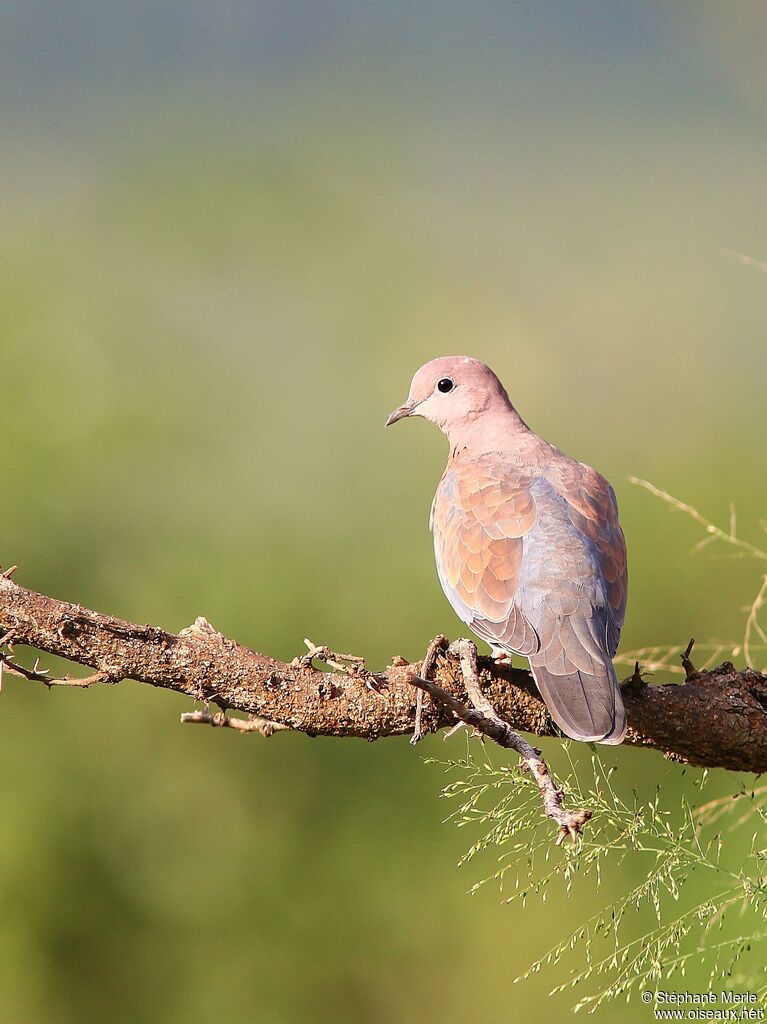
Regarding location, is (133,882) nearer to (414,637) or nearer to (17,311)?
(414,637)

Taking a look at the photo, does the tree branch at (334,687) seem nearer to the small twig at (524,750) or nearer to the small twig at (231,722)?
the small twig at (231,722)

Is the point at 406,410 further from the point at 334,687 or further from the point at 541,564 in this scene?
the point at 334,687

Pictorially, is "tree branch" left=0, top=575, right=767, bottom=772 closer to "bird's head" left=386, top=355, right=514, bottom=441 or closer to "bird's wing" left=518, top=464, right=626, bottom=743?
"bird's wing" left=518, top=464, right=626, bottom=743

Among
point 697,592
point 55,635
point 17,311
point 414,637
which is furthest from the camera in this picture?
point 17,311

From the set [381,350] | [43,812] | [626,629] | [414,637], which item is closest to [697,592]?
[626,629]

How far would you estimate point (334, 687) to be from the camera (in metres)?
1.95

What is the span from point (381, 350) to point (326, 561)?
12.5 feet

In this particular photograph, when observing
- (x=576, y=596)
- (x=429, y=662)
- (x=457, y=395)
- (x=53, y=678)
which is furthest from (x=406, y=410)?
(x=53, y=678)

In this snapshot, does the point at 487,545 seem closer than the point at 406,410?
Yes

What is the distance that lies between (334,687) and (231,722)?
21 cm

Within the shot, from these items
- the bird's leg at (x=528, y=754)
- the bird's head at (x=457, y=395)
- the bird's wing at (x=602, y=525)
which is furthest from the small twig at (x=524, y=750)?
the bird's head at (x=457, y=395)

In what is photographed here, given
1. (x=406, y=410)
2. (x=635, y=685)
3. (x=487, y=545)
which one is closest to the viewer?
(x=635, y=685)

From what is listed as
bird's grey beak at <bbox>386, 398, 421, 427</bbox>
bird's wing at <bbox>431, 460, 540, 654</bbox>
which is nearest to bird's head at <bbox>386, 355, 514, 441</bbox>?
bird's grey beak at <bbox>386, 398, 421, 427</bbox>

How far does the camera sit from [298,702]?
1.93 metres
